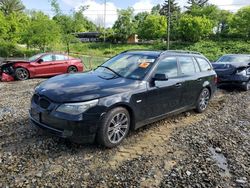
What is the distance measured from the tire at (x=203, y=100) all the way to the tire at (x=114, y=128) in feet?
8.67

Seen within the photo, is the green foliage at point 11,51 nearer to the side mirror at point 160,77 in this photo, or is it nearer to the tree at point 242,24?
the side mirror at point 160,77

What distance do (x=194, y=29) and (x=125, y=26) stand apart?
702 inches

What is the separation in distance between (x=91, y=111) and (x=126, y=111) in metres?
0.72

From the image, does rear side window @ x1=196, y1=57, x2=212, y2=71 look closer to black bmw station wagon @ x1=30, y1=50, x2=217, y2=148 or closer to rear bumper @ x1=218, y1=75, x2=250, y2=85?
black bmw station wagon @ x1=30, y1=50, x2=217, y2=148

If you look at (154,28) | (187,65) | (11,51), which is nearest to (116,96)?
(187,65)

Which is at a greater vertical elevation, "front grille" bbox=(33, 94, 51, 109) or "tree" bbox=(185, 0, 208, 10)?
"tree" bbox=(185, 0, 208, 10)

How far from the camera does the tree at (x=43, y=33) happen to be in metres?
23.8

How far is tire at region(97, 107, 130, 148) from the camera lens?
406 centimetres

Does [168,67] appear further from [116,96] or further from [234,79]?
[234,79]

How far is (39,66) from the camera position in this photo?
11797mm

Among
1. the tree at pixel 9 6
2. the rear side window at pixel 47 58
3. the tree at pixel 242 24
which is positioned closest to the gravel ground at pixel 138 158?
the rear side window at pixel 47 58

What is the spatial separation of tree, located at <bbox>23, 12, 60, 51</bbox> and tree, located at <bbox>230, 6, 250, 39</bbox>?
132ft

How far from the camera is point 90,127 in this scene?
3908 mm

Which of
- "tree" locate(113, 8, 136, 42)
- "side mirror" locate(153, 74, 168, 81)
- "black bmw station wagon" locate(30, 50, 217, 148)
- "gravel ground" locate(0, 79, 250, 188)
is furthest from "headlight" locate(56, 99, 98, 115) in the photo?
"tree" locate(113, 8, 136, 42)
